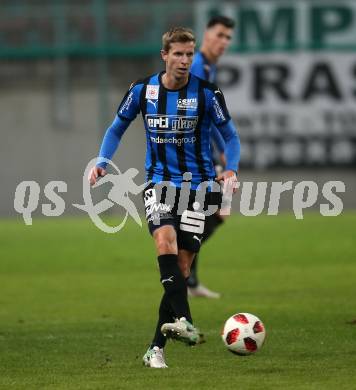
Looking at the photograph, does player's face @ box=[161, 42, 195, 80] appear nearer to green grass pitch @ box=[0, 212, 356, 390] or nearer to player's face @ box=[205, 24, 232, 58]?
green grass pitch @ box=[0, 212, 356, 390]

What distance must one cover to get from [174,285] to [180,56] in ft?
4.52

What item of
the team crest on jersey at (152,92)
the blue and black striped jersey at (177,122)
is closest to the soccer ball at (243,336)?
the blue and black striped jersey at (177,122)

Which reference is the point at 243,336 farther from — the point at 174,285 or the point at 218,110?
the point at 218,110

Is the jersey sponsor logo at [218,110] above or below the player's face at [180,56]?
below

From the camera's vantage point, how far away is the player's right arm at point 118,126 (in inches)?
299

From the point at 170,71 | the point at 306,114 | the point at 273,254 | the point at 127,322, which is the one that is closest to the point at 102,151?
the point at 170,71

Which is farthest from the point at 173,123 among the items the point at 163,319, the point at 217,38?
the point at 217,38

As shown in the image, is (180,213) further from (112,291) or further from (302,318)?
(112,291)

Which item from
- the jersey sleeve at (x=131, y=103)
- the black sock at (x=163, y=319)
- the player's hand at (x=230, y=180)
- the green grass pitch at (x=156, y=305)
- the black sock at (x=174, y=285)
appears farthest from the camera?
the jersey sleeve at (x=131, y=103)

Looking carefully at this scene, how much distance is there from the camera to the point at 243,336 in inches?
285

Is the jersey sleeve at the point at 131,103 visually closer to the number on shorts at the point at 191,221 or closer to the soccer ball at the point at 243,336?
the number on shorts at the point at 191,221

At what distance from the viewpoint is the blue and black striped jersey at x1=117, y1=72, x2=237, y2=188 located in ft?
24.7

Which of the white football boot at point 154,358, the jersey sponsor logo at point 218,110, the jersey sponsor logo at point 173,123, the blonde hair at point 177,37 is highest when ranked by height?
the blonde hair at point 177,37

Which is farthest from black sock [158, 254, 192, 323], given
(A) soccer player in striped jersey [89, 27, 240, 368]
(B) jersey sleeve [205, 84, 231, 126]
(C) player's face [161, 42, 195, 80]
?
(C) player's face [161, 42, 195, 80]
